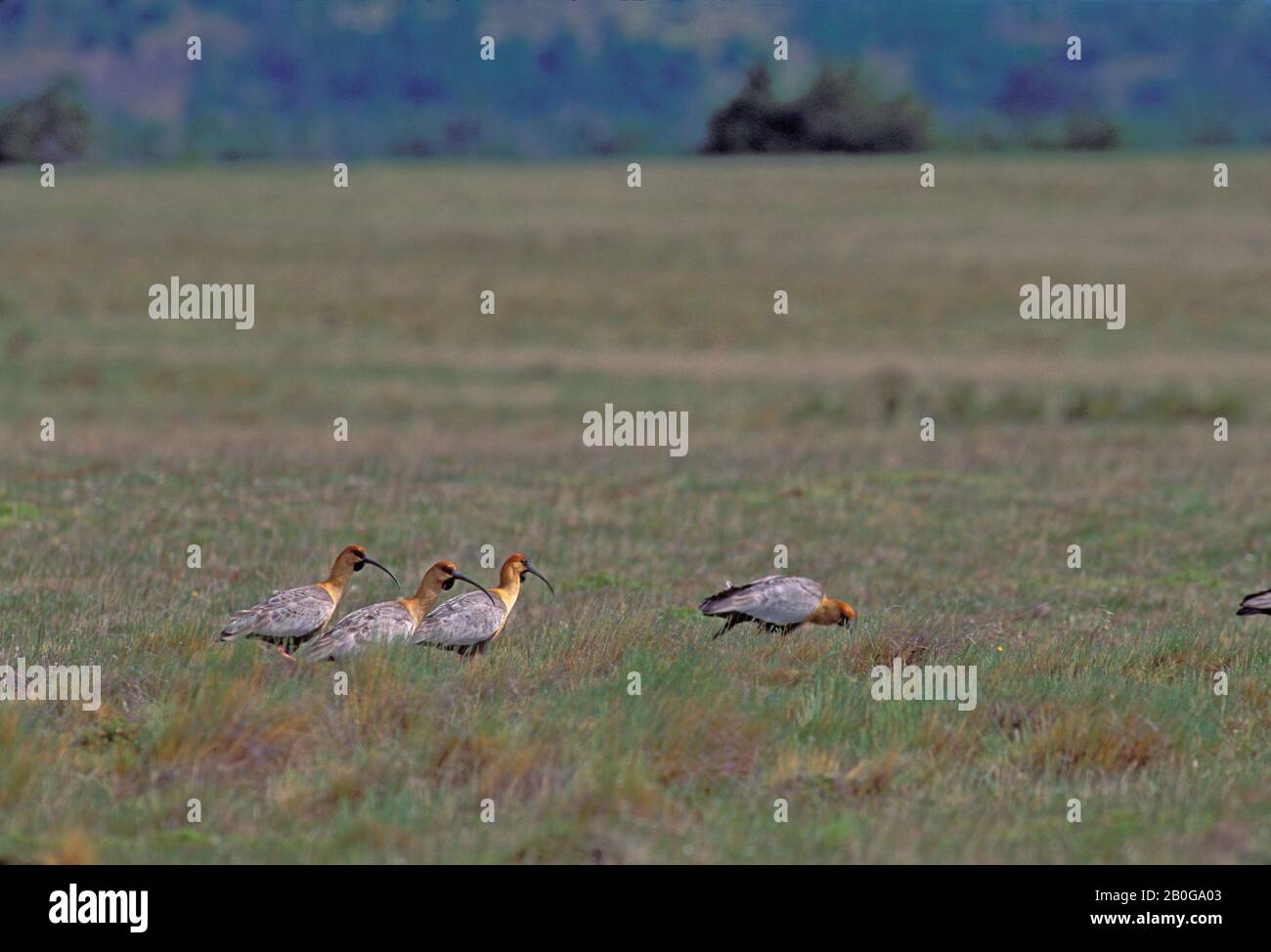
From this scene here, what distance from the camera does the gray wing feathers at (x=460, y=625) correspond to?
1198 centimetres

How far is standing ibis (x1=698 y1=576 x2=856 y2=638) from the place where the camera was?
43.7 feet

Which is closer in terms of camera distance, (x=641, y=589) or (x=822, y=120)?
(x=641, y=589)

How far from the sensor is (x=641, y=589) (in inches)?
653

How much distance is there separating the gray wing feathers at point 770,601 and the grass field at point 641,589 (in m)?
0.27

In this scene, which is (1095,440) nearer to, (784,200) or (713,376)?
(713,376)

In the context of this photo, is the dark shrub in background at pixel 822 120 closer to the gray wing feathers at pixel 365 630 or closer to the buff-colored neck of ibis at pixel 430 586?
the buff-colored neck of ibis at pixel 430 586

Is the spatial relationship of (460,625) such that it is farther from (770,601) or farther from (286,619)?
(770,601)

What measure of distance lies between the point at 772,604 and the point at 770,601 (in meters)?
0.03
